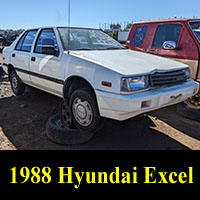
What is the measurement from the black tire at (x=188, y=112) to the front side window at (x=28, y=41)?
3306 mm

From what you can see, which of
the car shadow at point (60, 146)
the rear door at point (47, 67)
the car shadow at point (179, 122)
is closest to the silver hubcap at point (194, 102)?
the car shadow at point (179, 122)

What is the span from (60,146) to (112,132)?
96 centimetres

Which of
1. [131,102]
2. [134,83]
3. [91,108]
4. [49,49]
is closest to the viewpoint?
[131,102]

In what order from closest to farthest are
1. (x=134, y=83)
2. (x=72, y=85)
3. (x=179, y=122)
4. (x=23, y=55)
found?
(x=134, y=83), (x=72, y=85), (x=179, y=122), (x=23, y=55)

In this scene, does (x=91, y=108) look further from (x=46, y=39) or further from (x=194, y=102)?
(x=194, y=102)

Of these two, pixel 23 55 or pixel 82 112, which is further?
pixel 23 55

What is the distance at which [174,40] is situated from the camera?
180 inches

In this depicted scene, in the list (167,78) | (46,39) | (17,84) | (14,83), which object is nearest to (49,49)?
(46,39)

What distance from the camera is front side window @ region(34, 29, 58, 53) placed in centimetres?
374

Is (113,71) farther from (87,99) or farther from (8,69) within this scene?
(8,69)

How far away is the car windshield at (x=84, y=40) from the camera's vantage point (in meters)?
3.58

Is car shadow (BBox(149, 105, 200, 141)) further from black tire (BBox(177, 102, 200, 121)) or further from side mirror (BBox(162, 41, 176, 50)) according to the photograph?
side mirror (BBox(162, 41, 176, 50))

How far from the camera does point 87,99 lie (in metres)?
2.86

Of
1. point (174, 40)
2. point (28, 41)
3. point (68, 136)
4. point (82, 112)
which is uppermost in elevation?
point (174, 40)
